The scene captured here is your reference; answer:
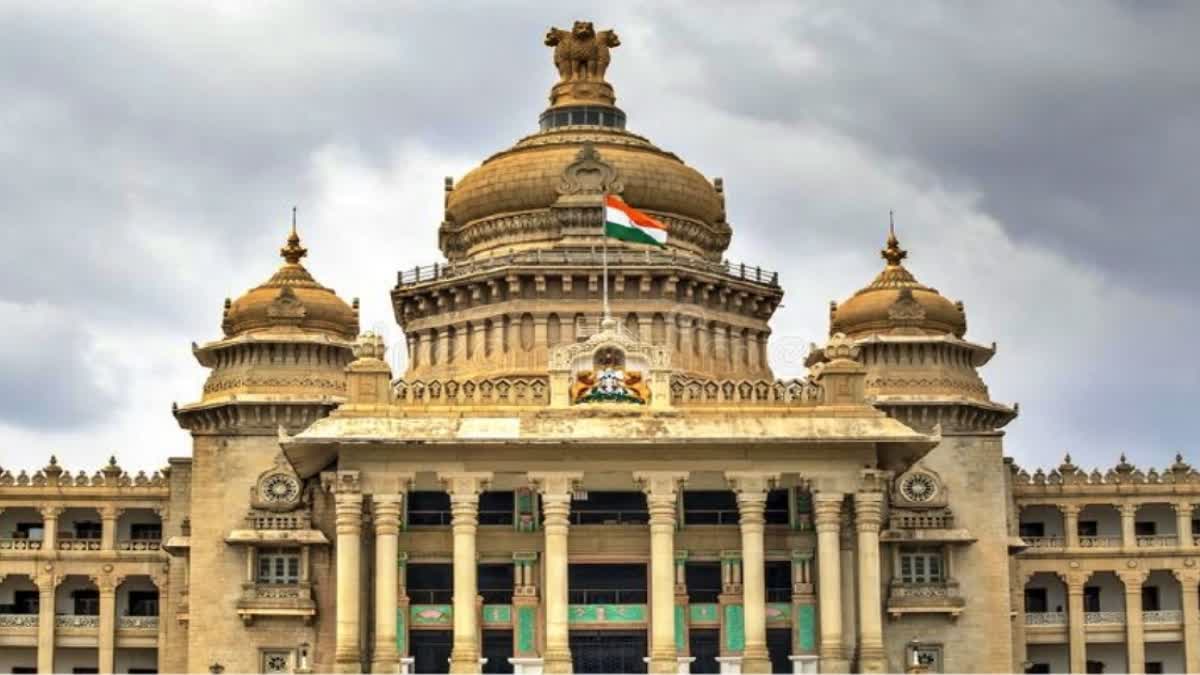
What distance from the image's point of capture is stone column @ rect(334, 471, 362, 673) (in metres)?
67.3

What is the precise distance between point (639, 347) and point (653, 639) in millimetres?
8712

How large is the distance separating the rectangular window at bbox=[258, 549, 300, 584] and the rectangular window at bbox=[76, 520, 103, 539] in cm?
1430

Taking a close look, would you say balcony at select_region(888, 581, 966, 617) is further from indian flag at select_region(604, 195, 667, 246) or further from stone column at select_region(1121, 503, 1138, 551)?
indian flag at select_region(604, 195, 667, 246)

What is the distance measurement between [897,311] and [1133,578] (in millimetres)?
14668

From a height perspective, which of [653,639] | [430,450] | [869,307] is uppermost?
[869,307]

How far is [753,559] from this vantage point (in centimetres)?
6788

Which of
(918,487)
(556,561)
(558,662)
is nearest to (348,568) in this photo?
(556,561)

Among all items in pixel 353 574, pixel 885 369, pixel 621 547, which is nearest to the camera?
pixel 353 574

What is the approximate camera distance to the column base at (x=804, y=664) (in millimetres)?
70750

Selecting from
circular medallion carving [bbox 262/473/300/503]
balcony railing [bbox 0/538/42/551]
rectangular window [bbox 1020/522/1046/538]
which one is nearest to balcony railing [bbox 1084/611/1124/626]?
rectangular window [bbox 1020/522/1046/538]

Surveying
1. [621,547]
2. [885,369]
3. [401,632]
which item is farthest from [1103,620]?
[401,632]

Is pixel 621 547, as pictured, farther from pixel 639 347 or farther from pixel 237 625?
pixel 237 625

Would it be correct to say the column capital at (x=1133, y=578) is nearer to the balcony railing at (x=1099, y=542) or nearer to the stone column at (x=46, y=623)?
the balcony railing at (x=1099, y=542)

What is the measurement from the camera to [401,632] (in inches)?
2820
